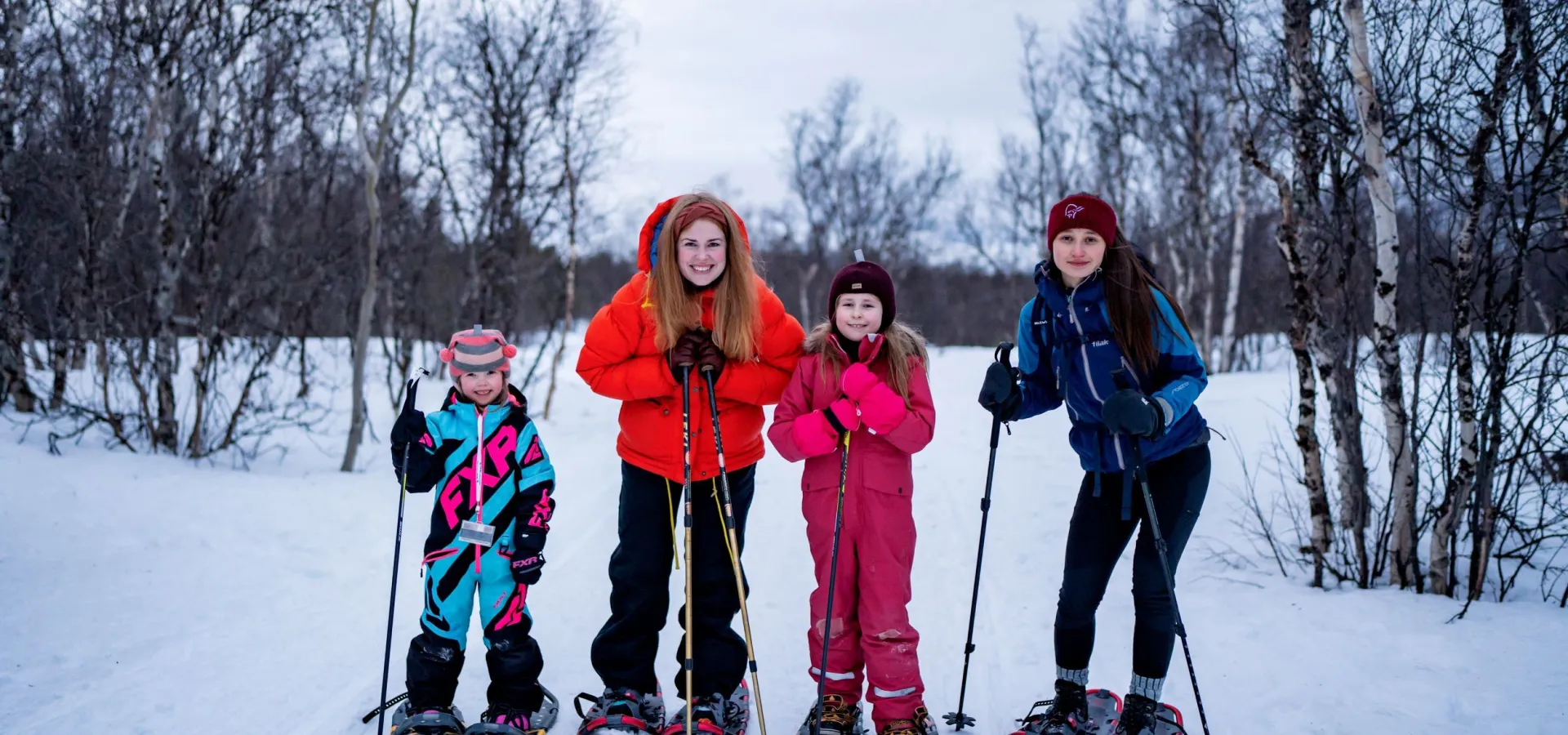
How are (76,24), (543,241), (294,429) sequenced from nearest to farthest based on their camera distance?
(76,24) → (294,429) → (543,241)

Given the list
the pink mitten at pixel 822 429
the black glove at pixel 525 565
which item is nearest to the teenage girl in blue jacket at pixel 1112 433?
the pink mitten at pixel 822 429

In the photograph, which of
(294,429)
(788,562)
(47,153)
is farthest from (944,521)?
(47,153)

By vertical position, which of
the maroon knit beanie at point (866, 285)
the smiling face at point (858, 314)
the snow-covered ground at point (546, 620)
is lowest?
the snow-covered ground at point (546, 620)

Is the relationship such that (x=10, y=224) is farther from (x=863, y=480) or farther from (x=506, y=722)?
(x=863, y=480)

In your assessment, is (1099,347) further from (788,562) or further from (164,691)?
(164,691)

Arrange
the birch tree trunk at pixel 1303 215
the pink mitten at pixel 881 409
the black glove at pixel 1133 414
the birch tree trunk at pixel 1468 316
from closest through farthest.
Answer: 1. the black glove at pixel 1133 414
2. the pink mitten at pixel 881 409
3. the birch tree trunk at pixel 1468 316
4. the birch tree trunk at pixel 1303 215

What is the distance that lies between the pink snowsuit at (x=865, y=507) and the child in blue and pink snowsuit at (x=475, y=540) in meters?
0.94

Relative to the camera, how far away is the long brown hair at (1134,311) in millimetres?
2951

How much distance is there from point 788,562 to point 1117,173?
1606cm

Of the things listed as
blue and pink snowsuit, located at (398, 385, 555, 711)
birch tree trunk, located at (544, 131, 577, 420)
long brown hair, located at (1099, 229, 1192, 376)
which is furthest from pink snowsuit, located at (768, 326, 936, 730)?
birch tree trunk, located at (544, 131, 577, 420)

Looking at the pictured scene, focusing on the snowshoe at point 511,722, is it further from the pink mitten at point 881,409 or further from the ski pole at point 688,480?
the pink mitten at point 881,409

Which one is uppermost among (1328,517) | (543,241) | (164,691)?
(543,241)

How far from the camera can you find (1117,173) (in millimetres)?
18781

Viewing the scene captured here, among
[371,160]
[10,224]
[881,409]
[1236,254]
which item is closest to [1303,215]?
[881,409]
